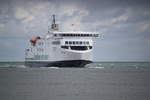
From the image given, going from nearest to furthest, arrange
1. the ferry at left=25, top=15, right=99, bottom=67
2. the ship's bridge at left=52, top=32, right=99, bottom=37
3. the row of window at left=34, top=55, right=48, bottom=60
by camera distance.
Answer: the ferry at left=25, top=15, right=99, bottom=67, the ship's bridge at left=52, top=32, right=99, bottom=37, the row of window at left=34, top=55, right=48, bottom=60

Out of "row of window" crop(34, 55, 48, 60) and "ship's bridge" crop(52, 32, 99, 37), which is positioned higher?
"ship's bridge" crop(52, 32, 99, 37)

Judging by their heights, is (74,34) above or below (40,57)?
above

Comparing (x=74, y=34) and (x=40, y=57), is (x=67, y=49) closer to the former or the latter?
(x=74, y=34)

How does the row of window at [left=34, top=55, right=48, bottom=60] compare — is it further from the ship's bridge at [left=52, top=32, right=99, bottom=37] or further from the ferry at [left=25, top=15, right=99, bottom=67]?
the ship's bridge at [left=52, top=32, right=99, bottom=37]

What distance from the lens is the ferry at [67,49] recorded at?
88.3 m

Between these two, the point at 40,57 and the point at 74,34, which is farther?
the point at 40,57

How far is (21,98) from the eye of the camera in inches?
1421

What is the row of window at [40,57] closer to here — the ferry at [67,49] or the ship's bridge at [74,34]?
the ferry at [67,49]

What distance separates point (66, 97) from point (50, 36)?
60.4 m

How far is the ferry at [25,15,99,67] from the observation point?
88.3 meters

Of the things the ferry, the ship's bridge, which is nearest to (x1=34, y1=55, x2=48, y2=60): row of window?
the ferry

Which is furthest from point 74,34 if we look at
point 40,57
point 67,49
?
point 40,57

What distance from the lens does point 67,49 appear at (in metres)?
89.9

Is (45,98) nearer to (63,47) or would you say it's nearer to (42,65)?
(63,47)
